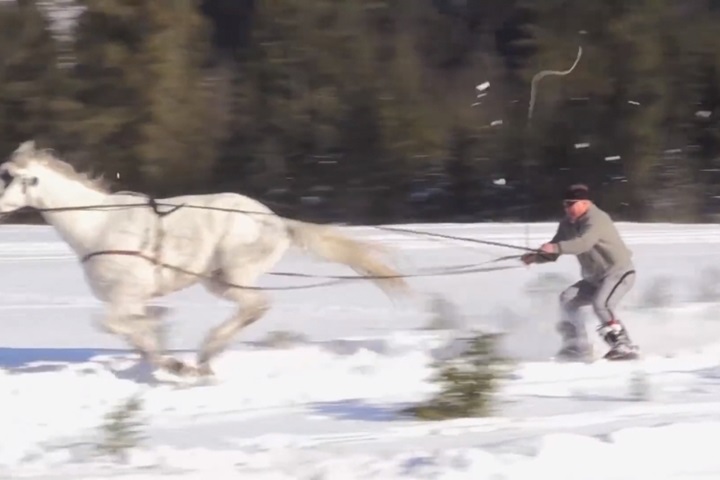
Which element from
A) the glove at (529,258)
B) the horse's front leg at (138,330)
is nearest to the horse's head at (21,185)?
the horse's front leg at (138,330)

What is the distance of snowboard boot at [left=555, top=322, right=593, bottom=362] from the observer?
7871mm

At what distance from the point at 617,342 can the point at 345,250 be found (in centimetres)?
188

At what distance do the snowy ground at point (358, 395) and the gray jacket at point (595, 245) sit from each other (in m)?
0.64

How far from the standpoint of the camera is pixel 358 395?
22.5ft

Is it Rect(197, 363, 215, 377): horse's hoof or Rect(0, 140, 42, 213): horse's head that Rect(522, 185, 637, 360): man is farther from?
Rect(0, 140, 42, 213): horse's head

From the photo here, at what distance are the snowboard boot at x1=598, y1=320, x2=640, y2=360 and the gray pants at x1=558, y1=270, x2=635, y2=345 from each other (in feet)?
0.10

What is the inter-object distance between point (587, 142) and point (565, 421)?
13.6m

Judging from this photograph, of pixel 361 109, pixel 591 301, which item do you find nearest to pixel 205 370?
pixel 591 301

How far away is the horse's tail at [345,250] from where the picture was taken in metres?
7.89

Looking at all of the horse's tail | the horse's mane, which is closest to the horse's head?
the horse's mane

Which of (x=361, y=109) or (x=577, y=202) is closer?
(x=577, y=202)

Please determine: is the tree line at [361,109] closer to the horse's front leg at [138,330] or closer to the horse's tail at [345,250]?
the horse's tail at [345,250]

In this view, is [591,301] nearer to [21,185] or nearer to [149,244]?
[149,244]

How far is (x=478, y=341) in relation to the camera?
6414 mm
